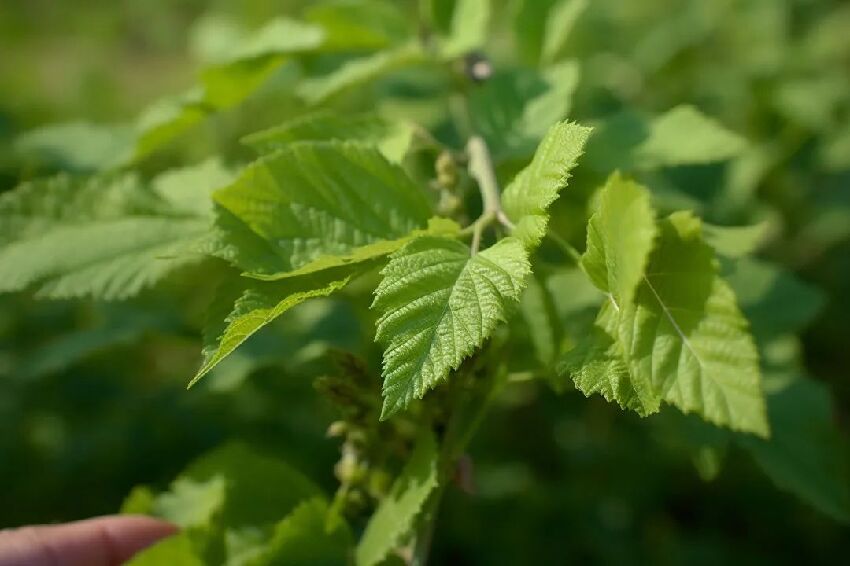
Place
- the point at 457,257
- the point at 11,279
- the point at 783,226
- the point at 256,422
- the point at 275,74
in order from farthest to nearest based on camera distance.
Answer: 1. the point at 783,226
2. the point at 256,422
3. the point at 275,74
4. the point at 11,279
5. the point at 457,257

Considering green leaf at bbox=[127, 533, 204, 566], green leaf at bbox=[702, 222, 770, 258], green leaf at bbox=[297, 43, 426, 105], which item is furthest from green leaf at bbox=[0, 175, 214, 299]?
green leaf at bbox=[702, 222, 770, 258]

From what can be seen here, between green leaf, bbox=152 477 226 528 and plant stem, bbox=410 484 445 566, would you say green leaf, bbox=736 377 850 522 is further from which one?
green leaf, bbox=152 477 226 528

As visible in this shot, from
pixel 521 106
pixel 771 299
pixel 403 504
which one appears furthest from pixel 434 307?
→ pixel 771 299

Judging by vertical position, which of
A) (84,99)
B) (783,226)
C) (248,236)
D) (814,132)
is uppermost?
(248,236)

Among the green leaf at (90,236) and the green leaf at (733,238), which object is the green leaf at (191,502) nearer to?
the green leaf at (90,236)

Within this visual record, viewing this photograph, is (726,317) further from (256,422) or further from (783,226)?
(783,226)

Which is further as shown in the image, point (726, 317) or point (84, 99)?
point (84, 99)

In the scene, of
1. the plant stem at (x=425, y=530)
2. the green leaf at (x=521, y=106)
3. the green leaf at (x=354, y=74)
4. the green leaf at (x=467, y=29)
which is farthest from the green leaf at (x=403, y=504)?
the green leaf at (x=467, y=29)

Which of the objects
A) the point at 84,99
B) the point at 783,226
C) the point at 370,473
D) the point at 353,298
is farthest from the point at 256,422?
the point at 783,226

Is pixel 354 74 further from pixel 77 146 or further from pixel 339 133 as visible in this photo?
pixel 77 146
